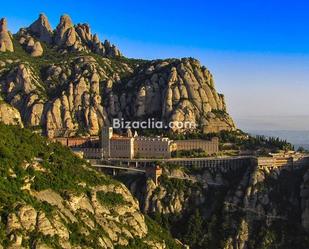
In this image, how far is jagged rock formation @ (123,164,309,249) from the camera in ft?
560

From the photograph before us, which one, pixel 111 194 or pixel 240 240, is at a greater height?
pixel 111 194

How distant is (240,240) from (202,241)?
10150mm

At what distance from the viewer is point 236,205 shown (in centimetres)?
17800

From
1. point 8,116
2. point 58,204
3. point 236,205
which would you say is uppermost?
point 8,116

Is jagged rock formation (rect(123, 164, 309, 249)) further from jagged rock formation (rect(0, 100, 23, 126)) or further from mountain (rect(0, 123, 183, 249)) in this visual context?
jagged rock formation (rect(0, 100, 23, 126))

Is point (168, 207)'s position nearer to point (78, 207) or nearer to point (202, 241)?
point (202, 241)

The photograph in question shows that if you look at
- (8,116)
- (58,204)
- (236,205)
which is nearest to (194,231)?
(236,205)

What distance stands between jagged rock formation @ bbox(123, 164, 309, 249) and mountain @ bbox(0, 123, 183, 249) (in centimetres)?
2376

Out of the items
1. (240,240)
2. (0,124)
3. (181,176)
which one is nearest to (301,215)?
(240,240)

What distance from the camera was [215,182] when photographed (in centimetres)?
18950

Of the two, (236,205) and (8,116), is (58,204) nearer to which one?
(8,116)

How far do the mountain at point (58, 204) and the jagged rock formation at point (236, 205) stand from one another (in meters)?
23.8

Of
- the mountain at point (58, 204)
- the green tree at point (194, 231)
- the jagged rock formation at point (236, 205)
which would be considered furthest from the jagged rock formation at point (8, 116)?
the green tree at point (194, 231)

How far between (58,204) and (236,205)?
7405cm
